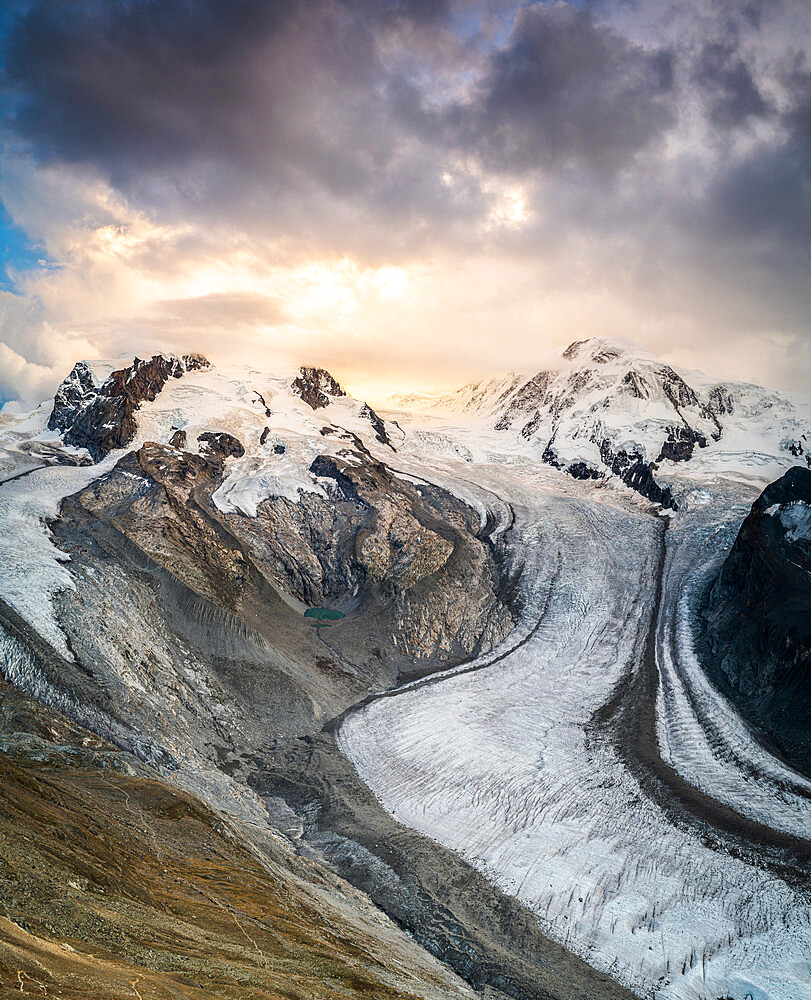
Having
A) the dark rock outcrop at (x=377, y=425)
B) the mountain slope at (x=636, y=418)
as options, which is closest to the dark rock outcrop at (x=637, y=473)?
the mountain slope at (x=636, y=418)

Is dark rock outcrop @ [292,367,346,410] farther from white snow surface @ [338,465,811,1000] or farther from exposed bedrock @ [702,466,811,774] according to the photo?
exposed bedrock @ [702,466,811,774]

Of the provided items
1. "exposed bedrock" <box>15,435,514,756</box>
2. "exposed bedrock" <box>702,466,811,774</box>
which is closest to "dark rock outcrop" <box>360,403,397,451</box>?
"exposed bedrock" <box>15,435,514,756</box>

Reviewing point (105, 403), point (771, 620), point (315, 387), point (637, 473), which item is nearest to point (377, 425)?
point (315, 387)

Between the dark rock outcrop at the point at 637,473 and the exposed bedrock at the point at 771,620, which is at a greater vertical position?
the dark rock outcrop at the point at 637,473

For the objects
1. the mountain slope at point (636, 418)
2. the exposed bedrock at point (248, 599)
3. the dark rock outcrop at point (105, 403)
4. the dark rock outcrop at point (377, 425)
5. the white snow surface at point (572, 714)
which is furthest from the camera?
the dark rock outcrop at point (377, 425)

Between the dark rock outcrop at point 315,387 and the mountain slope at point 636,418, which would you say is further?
the dark rock outcrop at point 315,387

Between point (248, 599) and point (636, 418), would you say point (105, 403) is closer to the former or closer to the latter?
point (248, 599)

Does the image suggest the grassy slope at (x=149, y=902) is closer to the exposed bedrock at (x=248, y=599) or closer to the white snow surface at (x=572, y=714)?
the exposed bedrock at (x=248, y=599)
